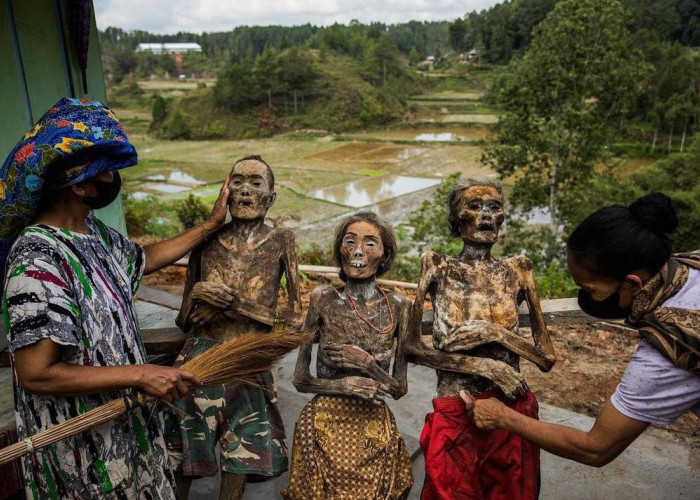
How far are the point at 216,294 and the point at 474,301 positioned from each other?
133cm

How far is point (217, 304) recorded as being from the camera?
113 inches

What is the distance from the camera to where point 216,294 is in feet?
9.34

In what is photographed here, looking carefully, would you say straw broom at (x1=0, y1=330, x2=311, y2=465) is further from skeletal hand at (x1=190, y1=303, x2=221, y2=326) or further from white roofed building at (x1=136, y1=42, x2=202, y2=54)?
white roofed building at (x1=136, y1=42, x2=202, y2=54)

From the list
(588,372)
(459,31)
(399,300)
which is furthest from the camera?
(459,31)

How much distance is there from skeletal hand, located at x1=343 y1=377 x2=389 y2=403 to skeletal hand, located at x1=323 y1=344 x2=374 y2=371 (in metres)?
0.07

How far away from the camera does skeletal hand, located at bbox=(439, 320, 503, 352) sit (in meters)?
2.77

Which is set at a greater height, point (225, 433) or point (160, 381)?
point (160, 381)

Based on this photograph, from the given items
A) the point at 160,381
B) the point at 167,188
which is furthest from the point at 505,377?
the point at 167,188

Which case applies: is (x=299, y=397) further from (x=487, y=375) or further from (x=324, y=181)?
(x=324, y=181)

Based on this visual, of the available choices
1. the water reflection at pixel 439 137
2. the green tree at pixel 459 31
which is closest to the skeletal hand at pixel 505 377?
the water reflection at pixel 439 137

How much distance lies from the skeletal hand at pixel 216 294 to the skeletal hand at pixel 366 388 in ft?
2.37

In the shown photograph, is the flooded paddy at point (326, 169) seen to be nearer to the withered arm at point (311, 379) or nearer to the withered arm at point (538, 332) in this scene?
the withered arm at point (311, 379)

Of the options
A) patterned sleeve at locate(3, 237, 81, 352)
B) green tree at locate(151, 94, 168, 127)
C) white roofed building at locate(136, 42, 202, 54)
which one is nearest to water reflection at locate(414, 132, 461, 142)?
green tree at locate(151, 94, 168, 127)

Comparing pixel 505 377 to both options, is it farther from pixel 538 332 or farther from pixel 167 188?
pixel 167 188
